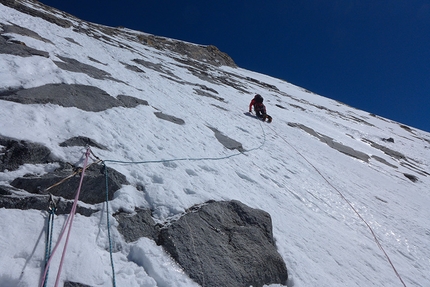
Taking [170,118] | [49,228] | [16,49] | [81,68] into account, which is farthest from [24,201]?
[81,68]

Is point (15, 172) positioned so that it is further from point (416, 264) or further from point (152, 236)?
point (416, 264)

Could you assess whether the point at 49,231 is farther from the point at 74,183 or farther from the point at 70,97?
the point at 70,97

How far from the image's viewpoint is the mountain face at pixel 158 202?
2.76 metres

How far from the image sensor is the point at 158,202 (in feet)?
12.3

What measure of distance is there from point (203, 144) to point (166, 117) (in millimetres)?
1543

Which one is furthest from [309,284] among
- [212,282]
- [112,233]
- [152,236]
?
[112,233]

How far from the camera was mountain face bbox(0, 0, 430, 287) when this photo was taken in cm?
276

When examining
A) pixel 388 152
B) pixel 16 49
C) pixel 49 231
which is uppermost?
pixel 388 152

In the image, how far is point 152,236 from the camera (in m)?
3.19

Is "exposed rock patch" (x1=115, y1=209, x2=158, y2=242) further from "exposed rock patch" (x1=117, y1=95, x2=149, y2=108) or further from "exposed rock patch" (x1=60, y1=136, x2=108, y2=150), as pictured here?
"exposed rock patch" (x1=117, y1=95, x2=149, y2=108)

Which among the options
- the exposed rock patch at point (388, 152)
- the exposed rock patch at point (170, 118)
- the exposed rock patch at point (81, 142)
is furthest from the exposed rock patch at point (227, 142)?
the exposed rock patch at point (388, 152)

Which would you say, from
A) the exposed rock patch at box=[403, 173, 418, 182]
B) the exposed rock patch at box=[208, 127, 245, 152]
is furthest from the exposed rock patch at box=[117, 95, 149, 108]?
the exposed rock patch at box=[403, 173, 418, 182]

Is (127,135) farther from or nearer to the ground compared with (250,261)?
farther from the ground

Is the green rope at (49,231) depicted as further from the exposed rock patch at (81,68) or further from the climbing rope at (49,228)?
the exposed rock patch at (81,68)
